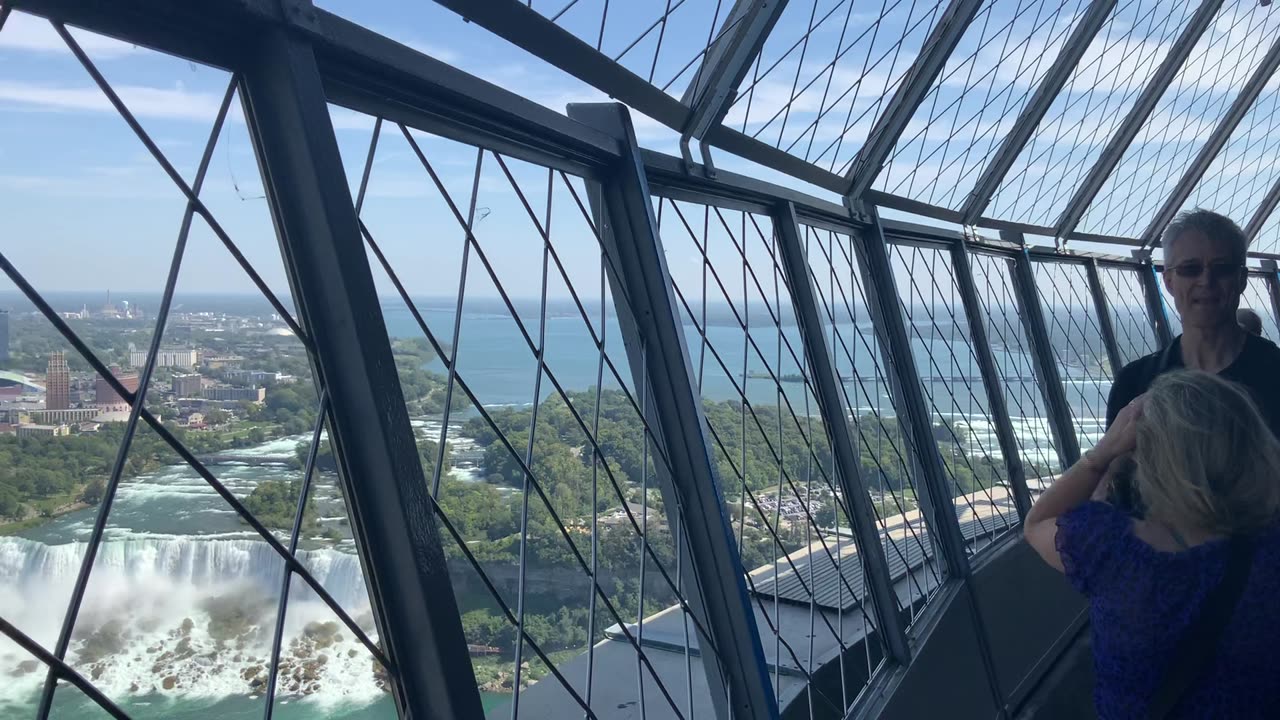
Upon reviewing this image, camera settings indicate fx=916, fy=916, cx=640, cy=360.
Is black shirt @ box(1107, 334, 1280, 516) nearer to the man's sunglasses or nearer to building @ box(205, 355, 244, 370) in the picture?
the man's sunglasses

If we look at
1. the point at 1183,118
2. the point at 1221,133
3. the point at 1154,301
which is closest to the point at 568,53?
the point at 1183,118

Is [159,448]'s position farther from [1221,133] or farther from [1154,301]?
[1154,301]

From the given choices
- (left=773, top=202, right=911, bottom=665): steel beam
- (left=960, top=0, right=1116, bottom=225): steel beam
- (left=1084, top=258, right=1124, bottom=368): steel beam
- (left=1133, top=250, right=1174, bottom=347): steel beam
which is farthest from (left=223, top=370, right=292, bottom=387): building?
(left=1133, top=250, right=1174, bottom=347): steel beam

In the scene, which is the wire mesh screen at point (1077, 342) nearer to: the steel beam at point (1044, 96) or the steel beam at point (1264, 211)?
the steel beam at point (1044, 96)

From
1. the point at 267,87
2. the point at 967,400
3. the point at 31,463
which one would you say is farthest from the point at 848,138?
the point at 31,463

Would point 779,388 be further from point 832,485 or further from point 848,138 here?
point 848,138

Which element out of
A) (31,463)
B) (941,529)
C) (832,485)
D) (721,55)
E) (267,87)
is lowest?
(941,529)
